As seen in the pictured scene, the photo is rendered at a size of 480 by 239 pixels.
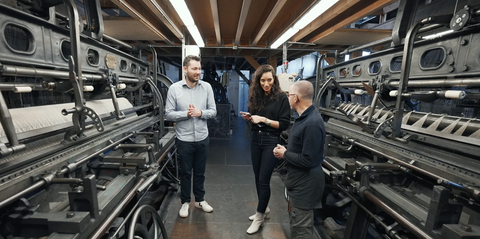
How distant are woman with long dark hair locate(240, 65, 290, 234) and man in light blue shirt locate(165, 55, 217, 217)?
544 millimetres

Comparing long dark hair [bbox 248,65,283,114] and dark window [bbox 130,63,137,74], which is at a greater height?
dark window [bbox 130,63,137,74]

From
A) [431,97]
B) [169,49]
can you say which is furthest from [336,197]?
[169,49]

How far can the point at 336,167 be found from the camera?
2.07 metres

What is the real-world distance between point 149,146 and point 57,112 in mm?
733

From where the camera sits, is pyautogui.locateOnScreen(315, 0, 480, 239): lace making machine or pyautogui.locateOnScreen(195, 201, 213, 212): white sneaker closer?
pyautogui.locateOnScreen(315, 0, 480, 239): lace making machine

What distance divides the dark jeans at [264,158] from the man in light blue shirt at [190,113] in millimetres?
623

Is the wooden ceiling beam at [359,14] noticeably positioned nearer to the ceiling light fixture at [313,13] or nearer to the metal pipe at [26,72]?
the ceiling light fixture at [313,13]

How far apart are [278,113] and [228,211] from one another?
1.52 metres

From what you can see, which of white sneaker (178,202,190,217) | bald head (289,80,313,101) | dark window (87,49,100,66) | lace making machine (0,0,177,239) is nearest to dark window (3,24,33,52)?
lace making machine (0,0,177,239)

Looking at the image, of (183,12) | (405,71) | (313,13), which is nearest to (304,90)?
(405,71)

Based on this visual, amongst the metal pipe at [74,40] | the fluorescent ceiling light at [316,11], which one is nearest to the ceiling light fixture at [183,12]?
the metal pipe at [74,40]

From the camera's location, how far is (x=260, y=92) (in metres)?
2.22

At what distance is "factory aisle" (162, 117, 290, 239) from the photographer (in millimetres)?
2428

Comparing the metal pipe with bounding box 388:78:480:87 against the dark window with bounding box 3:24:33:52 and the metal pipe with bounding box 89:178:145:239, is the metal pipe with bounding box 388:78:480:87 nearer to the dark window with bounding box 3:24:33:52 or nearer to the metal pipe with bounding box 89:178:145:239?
the metal pipe with bounding box 89:178:145:239
